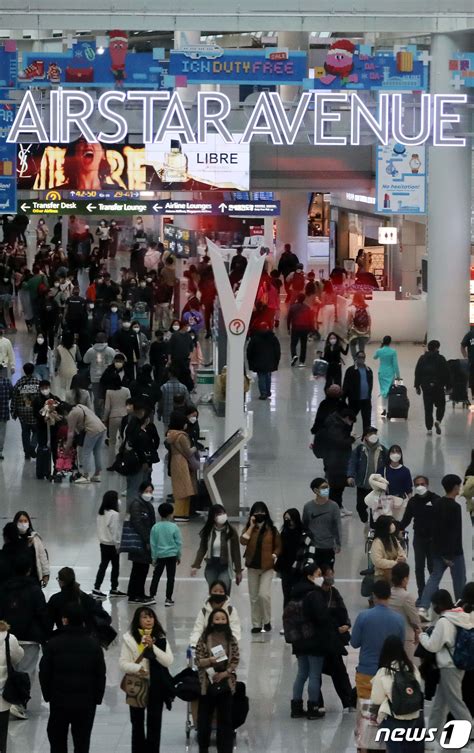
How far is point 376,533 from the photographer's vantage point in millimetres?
14016

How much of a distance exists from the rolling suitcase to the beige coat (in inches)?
268

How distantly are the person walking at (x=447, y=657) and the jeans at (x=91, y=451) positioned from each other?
9.26 meters

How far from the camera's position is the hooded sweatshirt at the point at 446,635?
11297 millimetres

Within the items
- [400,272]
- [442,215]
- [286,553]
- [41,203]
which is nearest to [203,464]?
[286,553]

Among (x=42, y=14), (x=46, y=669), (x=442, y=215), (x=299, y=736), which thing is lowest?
(x=299, y=736)

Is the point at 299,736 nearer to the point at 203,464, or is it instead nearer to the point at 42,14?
the point at 203,464

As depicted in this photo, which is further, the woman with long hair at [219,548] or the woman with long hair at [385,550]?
the woman with long hair at [219,548]

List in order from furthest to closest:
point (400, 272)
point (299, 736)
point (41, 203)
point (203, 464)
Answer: point (400, 272) → point (41, 203) → point (203, 464) → point (299, 736)

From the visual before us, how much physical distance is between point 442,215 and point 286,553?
1589cm

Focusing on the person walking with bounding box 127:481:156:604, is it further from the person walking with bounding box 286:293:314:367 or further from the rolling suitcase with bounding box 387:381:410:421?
the person walking with bounding box 286:293:314:367

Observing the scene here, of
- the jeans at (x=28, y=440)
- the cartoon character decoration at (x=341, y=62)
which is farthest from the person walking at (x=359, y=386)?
the cartoon character decoration at (x=341, y=62)

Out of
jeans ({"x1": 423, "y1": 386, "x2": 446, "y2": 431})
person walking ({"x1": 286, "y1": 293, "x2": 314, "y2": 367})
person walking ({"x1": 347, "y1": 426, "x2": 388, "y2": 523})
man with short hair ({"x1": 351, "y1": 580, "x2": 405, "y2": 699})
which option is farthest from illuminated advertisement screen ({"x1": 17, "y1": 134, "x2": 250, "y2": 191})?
man with short hair ({"x1": 351, "y1": 580, "x2": 405, "y2": 699})

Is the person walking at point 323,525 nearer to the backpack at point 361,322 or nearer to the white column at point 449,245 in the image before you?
the backpack at point 361,322

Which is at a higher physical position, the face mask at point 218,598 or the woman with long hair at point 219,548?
the face mask at point 218,598
